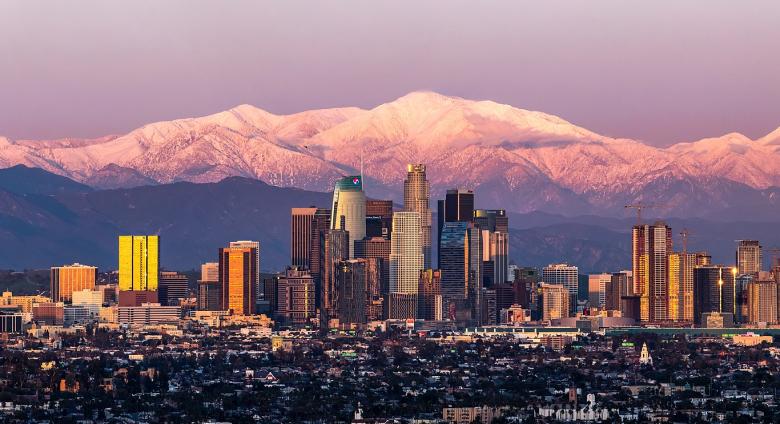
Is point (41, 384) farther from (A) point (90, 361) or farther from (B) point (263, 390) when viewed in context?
(A) point (90, 361)

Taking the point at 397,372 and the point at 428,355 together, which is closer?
the point at 397,372

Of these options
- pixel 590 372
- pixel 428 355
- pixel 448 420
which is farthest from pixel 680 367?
pixel 448 420

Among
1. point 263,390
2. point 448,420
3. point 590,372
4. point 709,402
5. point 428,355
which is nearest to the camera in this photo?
point 448,420

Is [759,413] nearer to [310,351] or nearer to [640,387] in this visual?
[640,387]

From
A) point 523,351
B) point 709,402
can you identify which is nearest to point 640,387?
point 709,402

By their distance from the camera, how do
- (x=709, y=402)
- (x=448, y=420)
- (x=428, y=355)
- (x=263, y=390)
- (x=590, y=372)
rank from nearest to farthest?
(x=448, y=420) → (x=709, y=402) → (x=263, y=390) → (x=590, y=372) → (x=428, y=355)

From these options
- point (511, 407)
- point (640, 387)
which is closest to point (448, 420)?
point (511, 407)

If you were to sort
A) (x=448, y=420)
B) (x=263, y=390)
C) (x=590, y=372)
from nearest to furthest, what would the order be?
(x=448, y=420), (x=263, y=390), (x=590, y=372)

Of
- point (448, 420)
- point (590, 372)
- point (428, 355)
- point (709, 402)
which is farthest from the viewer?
point (428, 355)

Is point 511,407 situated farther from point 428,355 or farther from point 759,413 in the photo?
point 428,355

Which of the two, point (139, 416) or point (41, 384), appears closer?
point (139, 416)
